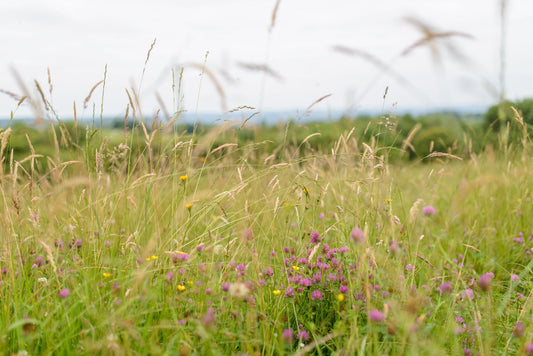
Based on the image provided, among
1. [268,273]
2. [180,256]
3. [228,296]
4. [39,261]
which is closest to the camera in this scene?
[228,296]

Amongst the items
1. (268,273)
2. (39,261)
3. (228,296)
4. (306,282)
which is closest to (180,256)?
(228,296)

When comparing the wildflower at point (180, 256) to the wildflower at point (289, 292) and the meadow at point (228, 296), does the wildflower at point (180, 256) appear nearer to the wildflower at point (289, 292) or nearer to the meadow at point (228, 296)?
the meadow at point (228, 296)

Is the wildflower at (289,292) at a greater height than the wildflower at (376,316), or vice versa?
the wildflower at (376,316)

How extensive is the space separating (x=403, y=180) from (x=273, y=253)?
9.46 feet

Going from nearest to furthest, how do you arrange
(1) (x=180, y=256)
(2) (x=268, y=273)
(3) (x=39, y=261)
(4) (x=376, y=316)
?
(4) (x=376, y=316) → (1) (x=180, y=256) → (2) (x=268, y=273) → (3) (x=39, y=261)

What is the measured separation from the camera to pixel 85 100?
8.05ft

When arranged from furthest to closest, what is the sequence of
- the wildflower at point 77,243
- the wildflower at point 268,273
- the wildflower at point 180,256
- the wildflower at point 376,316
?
the wildflower at point 77,243
the wildflower at point 268,273
the wildflower at point 180,256
the wildflower at point 376,316

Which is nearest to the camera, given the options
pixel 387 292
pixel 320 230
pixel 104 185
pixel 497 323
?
pixel 387 292

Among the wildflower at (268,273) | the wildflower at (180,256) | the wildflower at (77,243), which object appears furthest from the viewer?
the wildflower at (77,243)

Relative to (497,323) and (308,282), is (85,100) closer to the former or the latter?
(308,282)

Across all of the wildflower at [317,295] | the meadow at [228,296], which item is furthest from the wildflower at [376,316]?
the wildflower at [317,295]

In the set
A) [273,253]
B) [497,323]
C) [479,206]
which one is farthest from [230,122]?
[479,206]

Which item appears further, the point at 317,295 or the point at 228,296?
the point at 317,295

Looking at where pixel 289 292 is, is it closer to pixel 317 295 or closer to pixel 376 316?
pixel 317 295
